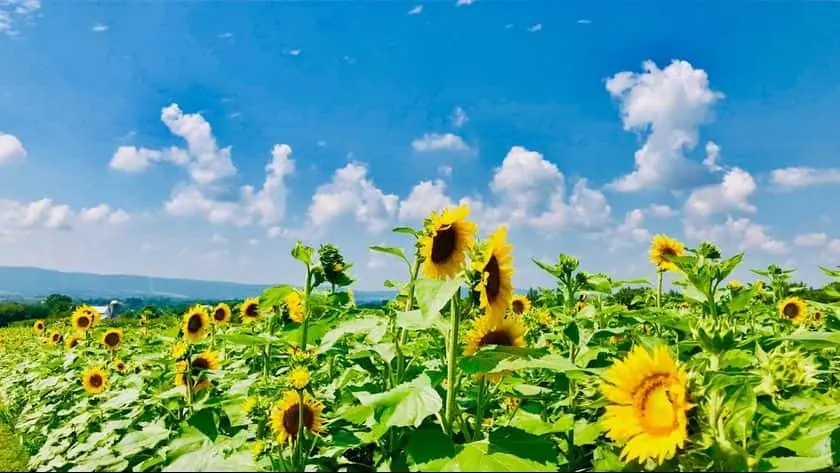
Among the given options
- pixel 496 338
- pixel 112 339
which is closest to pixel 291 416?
pixel 496 338

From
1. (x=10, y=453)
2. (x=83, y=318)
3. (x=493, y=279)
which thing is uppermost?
(x=493, y=279)

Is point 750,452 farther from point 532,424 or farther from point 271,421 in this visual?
point 271,421

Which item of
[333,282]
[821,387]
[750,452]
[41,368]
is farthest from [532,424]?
[41,368]

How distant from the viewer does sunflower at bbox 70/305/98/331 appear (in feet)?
28.4

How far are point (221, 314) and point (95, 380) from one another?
1.19 m

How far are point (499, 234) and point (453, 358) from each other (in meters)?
0.51

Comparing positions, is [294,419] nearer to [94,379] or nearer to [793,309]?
[94,379]

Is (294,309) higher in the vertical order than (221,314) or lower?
higher

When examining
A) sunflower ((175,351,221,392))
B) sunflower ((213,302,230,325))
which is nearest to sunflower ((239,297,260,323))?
sunflower ((213,302,230,325))

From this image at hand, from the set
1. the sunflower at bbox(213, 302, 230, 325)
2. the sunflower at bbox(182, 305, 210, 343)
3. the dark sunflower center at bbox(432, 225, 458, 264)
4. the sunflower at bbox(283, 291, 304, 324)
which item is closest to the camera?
the dark sunflower center at bbox(432, 225, 458, 264)

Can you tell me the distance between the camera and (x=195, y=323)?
18.5ft

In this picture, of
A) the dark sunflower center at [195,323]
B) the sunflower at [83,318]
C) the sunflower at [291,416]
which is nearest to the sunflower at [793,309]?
the sunflower at [291,416]

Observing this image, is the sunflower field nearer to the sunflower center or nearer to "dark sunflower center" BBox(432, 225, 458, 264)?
"dark sunflower center" BBox(432, 225, 458, 264)

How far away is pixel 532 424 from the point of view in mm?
2248
